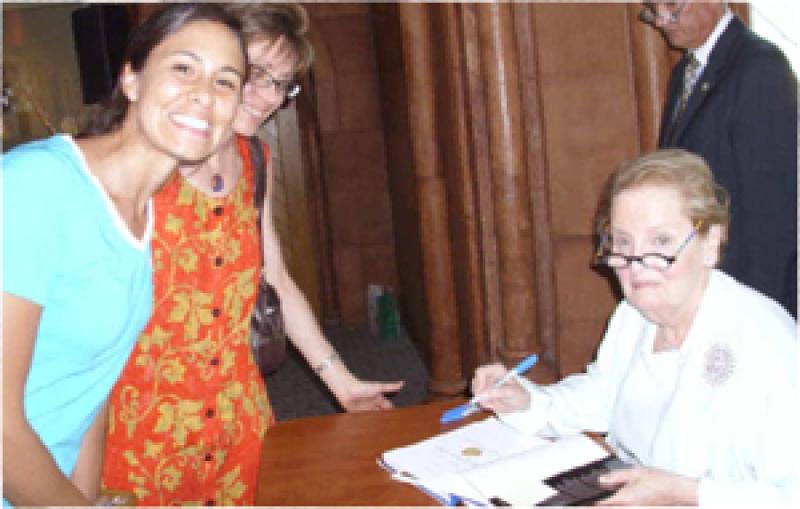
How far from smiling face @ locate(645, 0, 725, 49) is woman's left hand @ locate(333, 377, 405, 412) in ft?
4.43

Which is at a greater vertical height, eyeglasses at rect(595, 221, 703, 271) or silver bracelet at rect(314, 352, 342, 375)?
eyeglasses at rect(595, 221, 703, 271)

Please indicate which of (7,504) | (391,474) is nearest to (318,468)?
(391,474)

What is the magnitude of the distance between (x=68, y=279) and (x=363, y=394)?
95 centimetres

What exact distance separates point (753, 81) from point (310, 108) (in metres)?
4.97

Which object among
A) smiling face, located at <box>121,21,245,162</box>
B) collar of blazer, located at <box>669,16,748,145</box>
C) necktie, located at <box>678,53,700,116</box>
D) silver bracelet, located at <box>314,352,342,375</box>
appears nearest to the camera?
smiling face, located at <box>121,21,245,162</box>

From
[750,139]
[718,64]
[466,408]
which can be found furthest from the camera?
[718,64]

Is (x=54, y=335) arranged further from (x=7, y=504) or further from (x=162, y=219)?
(x=162, y=219)

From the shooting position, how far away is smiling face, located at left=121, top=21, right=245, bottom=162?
1508mm

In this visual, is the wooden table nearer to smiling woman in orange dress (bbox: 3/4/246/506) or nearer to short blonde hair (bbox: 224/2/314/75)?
smiling woman in orange dress (bbox: 3/4/246/506)

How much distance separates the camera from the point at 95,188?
4.59 feet

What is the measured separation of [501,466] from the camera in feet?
5.06

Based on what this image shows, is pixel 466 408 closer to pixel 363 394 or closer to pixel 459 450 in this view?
pixel 459 450

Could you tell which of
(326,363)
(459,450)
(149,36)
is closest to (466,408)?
(459,450)

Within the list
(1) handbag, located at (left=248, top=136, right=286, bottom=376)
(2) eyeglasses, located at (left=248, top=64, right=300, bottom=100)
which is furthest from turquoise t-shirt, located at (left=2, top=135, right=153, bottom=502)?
(2) eyeglasses, located at (left=248, top=64, right=300, bottom=100)
